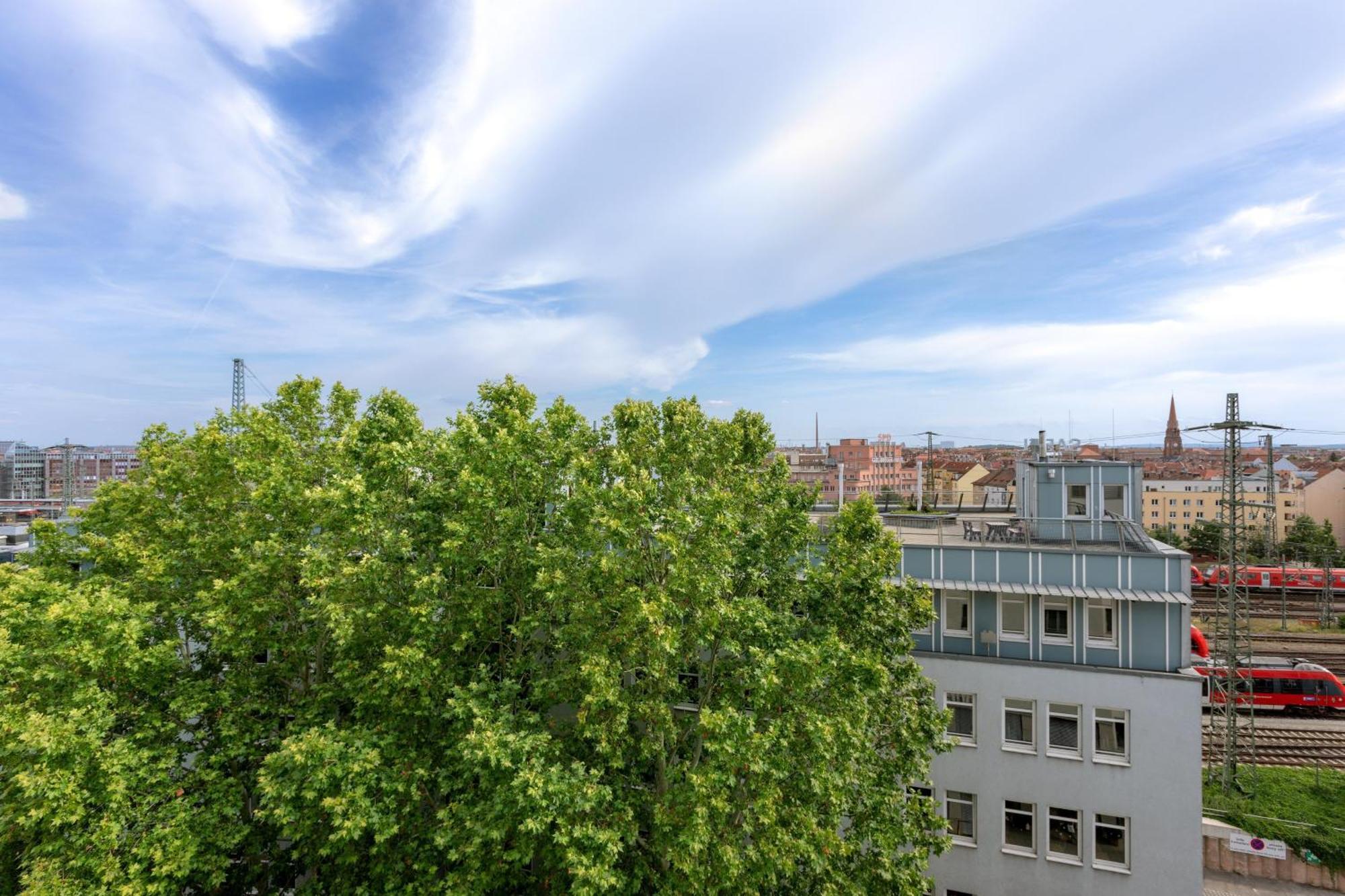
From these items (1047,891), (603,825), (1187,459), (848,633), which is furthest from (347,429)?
(1187,459)

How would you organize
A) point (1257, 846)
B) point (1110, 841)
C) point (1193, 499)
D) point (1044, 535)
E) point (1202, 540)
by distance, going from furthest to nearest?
1. point (1193, 499)
2. point (1202, 540)
3. point (1257, 846)
4. point (1044, 535)
5. point (1110, 841)

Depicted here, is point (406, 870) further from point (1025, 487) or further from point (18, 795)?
point (1025, 487)

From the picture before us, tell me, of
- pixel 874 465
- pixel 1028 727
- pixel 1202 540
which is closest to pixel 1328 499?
pixel 1202 540

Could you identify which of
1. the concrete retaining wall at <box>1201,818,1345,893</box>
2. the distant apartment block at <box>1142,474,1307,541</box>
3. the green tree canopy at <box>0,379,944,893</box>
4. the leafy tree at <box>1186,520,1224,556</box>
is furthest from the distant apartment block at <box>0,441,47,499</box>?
the distant apartment block at <box>1142,474,1307,541</box>

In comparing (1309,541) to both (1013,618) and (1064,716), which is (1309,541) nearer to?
(1064,716)

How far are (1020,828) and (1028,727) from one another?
270 centimetres

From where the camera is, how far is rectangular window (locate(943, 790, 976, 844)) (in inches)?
716

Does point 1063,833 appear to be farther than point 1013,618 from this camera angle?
No

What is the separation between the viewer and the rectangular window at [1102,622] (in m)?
17.4

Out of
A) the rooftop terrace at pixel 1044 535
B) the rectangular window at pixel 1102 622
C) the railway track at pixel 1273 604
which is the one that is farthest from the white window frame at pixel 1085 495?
the railway track at pixel 1273 604

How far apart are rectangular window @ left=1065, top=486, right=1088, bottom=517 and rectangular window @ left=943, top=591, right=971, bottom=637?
7517 mm

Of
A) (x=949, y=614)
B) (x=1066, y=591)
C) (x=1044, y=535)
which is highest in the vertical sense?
(x=1044, y=535)

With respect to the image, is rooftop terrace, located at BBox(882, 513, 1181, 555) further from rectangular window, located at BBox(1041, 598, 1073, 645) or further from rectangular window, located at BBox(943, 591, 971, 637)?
rectangular window, located at BBox(1041, 598, 1073, 645)

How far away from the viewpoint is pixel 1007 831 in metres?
18.0
